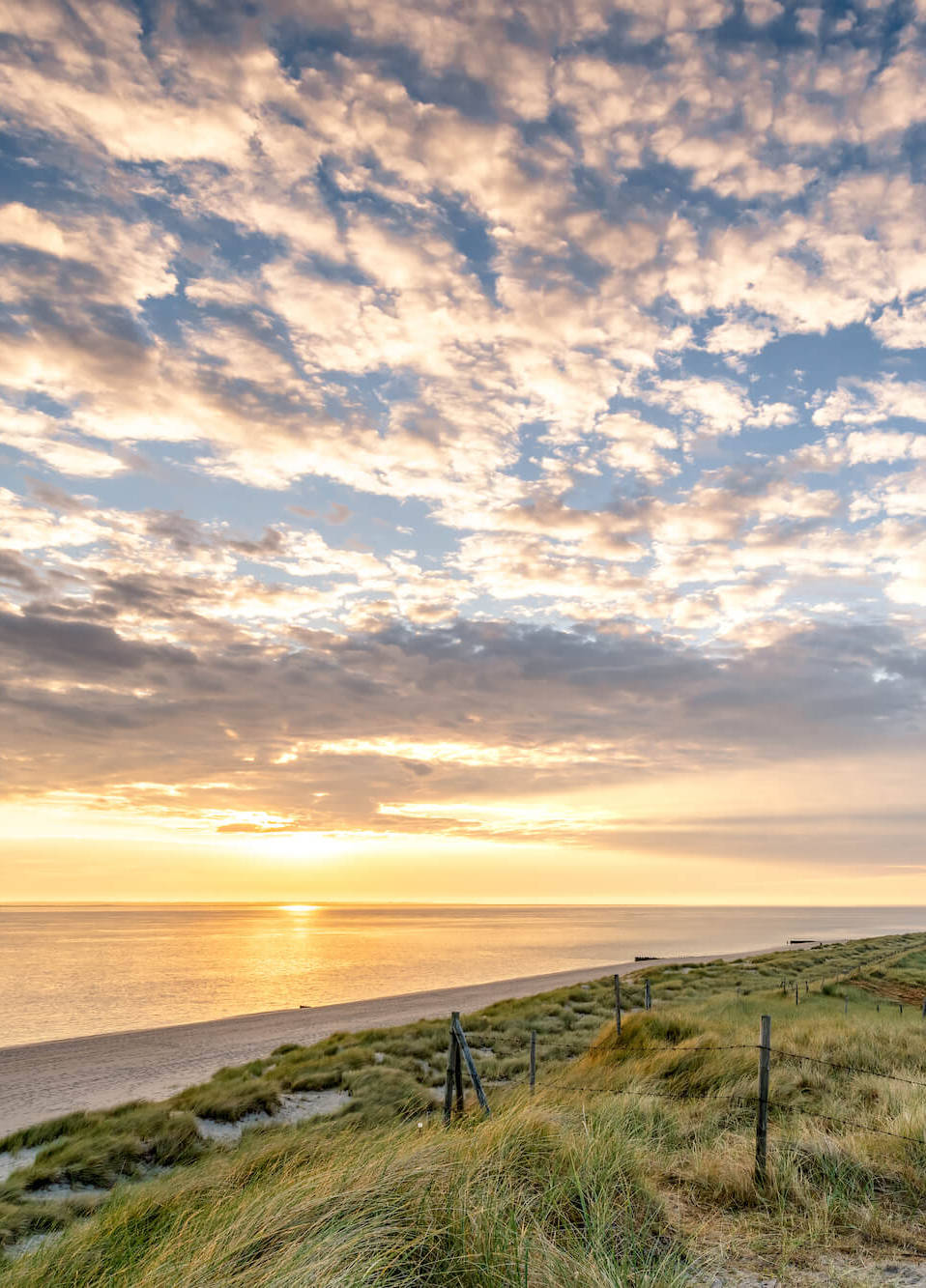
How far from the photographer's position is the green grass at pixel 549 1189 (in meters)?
4.32

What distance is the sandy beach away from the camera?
70.0ft

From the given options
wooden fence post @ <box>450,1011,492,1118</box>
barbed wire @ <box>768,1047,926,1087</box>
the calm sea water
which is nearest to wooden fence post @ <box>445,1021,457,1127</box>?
wooden fence post @ <box>450,1011,492,1118</box>

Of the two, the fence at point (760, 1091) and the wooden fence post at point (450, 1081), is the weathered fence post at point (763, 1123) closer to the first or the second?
the fence at point (760, 1091)

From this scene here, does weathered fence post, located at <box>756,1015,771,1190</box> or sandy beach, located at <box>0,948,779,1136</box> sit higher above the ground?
weathered fence post, located at <box>756,1015,771,1190</box>

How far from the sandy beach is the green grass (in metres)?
8.99

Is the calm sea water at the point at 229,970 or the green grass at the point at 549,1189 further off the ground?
the green grass at the point at 549,1189


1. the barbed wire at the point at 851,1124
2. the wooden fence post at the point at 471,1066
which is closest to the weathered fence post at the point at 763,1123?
the barbed wire at the point at 851,1124

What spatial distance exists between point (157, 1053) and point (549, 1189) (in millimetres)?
28324

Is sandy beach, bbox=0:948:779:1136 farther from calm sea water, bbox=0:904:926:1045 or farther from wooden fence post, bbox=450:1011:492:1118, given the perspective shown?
wooden fence post, bbox=450:1011:492:1118

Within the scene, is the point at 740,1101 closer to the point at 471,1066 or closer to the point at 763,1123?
the point at 763,1123

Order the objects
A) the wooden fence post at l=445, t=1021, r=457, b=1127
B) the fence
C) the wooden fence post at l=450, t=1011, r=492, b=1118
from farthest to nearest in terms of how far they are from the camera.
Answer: the wooden fence post at l=445, t=1021, r=457, b=1127
the wooden fence post at l=450, t=1011, r=492, b=1118
the fence

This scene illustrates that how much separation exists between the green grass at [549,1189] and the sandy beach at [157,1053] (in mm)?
8994

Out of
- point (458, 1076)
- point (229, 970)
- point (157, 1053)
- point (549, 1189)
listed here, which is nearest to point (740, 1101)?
point (458, 1076)

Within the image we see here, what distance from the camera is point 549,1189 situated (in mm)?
5629
